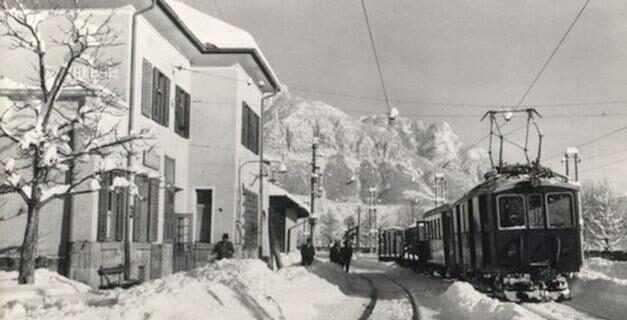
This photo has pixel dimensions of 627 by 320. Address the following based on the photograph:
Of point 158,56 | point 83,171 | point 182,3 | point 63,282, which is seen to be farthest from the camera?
point 182,3

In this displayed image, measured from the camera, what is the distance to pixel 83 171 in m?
19.1

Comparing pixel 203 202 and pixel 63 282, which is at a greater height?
pixel 203 202

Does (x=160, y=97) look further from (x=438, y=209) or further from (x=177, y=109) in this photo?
(x=438, y=209)

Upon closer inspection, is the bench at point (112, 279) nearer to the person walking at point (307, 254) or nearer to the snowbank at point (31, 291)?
the snowbank at point (31, 291)

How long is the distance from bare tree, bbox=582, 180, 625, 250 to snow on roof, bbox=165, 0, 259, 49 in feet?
200

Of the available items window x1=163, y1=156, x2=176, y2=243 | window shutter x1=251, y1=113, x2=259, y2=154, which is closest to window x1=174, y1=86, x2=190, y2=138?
window x1=163, y1=156, x2=176, y2=243

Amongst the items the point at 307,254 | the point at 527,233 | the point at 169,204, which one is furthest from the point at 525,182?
the point at 307,254

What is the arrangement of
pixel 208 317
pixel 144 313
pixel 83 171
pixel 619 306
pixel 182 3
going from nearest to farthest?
pixel 144 313 → pixel 208 317 → pixel 619 306 → pixel 83 171 → pixel 182 3

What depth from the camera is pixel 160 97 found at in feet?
82.4

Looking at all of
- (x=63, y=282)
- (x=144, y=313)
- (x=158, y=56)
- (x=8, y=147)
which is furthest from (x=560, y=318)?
(x=158, y=56)

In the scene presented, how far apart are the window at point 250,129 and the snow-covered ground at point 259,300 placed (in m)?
8.32

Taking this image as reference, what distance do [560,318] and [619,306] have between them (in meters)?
3.93

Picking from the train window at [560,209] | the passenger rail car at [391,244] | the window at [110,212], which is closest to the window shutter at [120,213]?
the window at [110,212]

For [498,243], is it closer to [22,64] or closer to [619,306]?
[619,306]
